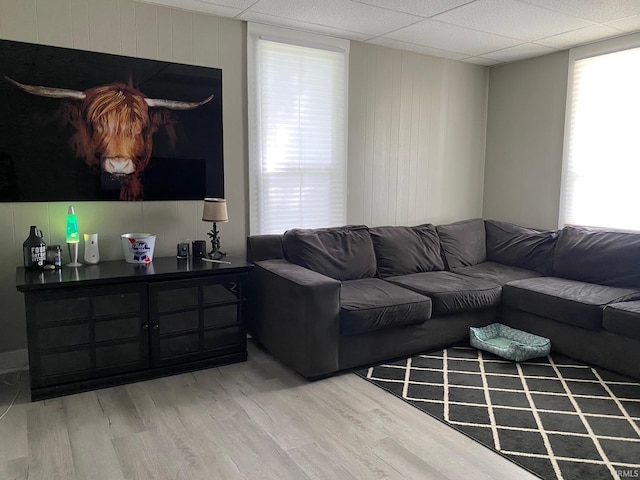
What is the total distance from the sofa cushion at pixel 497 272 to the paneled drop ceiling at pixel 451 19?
1906mm

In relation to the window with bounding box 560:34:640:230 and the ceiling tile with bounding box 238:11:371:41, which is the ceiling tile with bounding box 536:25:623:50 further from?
the ceiling tile with bounding box 238:11:371:41

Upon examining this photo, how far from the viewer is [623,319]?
2.99 m

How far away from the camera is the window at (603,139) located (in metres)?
3.86

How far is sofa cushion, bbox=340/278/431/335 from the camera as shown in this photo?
3.01 metres

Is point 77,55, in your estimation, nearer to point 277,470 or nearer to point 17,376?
point 17,376

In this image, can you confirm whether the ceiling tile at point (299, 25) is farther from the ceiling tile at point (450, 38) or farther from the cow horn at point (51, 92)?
the cow horn at point (51, 92)

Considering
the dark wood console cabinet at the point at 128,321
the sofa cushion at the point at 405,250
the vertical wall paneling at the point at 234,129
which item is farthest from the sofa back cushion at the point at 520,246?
the dark wood console cabinet at the point at 128,321

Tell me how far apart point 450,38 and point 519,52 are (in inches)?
32.5

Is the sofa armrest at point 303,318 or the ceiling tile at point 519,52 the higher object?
the ceiling tile at point 519,52

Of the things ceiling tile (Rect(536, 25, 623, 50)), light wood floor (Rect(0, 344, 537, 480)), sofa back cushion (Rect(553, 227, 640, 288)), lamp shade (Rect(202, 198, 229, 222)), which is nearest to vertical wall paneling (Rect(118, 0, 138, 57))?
lamp shade (Rect(202, 198, 229, 222))

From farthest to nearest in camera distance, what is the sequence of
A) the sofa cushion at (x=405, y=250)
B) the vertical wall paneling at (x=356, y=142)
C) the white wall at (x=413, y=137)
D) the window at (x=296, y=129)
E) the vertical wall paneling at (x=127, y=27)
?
the white wall at (x=413, y=137)
the vertical wall paneling at (x=356, y=142)
the sofa cushion at (x=405, y=250)
the window at (x=296, y=129)
the vertical wall paneling at (x=127, y=27)

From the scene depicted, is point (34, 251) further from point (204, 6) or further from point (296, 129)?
point (296, 129)

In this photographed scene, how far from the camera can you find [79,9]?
304 cm

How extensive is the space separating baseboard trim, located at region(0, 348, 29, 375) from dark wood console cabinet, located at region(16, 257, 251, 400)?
1.78ft
